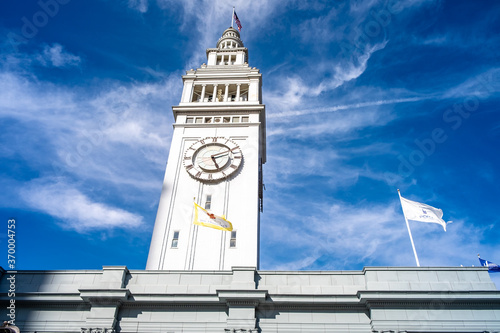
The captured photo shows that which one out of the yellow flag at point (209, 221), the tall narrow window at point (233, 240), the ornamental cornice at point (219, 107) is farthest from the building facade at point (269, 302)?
the ornamental cornice at point (219, 107)

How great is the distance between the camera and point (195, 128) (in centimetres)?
4456

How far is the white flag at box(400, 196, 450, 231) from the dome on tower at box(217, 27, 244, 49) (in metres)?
37.2

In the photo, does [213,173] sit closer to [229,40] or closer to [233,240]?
[233,240]

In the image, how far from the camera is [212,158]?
41062mm

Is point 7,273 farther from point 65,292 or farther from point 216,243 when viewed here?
point 216,243

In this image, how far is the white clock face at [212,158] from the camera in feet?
131

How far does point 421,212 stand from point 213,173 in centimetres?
1903

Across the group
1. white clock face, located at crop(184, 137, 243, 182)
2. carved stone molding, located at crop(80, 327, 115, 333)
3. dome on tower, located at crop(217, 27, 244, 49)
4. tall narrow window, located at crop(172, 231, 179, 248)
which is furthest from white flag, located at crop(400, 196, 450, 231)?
dome on tower, located at crop(217, 27, 244, 49)

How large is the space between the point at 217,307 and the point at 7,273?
14118 millimetres

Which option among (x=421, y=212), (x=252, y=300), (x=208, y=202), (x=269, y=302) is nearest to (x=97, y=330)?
(x=252, y=300)

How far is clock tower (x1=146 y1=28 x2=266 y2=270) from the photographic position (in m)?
34.9

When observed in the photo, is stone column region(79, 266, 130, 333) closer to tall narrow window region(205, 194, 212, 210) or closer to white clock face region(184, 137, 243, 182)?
tall narrow window region(205, 194, 212, 210)

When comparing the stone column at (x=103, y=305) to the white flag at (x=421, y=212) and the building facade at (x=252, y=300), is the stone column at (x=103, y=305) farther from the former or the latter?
the white flag at (x=421, y=212)

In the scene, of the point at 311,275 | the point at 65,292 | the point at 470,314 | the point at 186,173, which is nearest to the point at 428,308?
the point at 470,314
